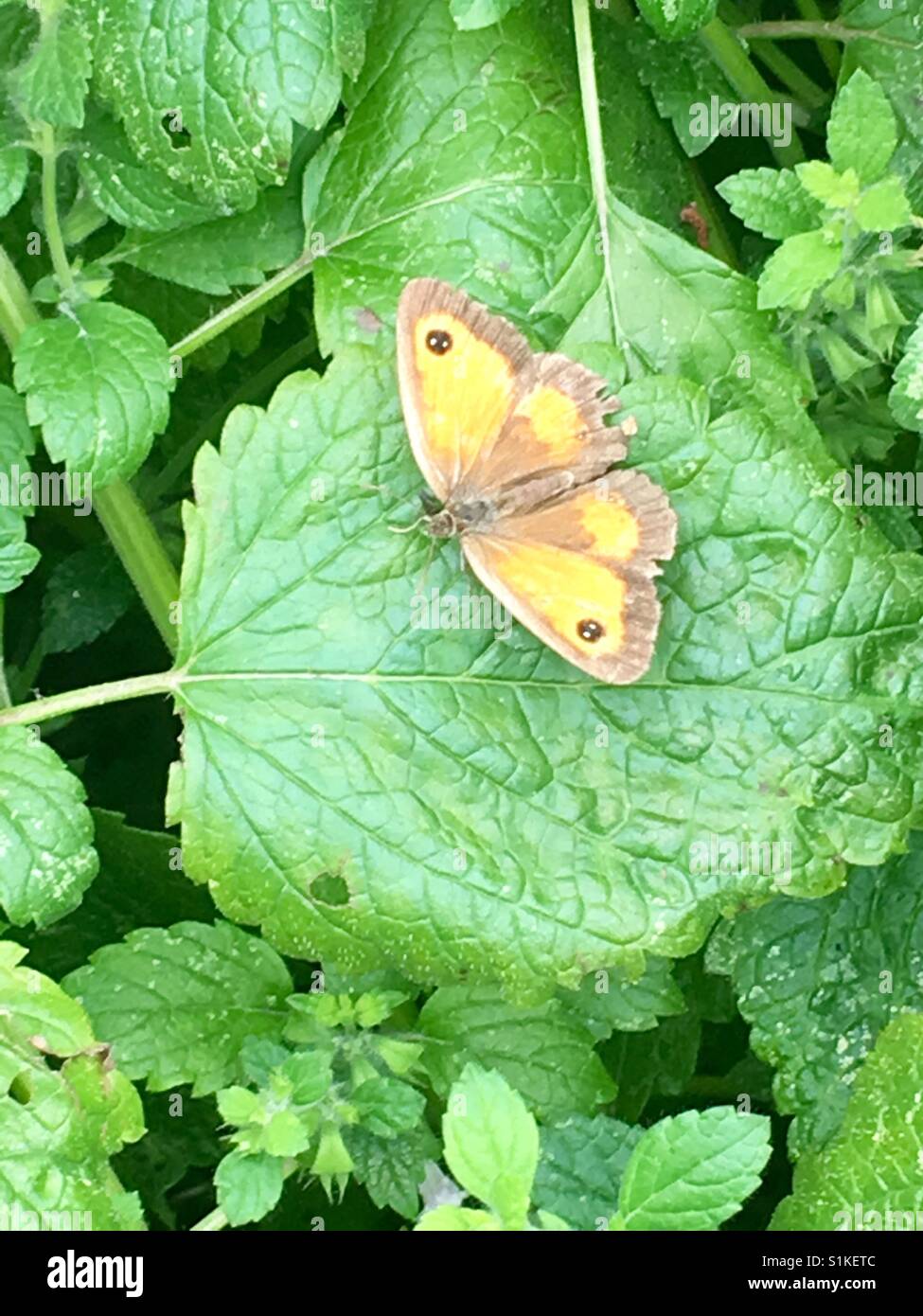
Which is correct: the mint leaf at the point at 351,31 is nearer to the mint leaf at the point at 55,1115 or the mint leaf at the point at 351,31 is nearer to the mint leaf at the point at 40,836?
the mint leaf at the point at 40,836

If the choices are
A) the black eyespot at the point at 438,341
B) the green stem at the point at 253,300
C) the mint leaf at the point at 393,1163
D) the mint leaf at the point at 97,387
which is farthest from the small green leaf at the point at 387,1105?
the green stem at the point at 253,300

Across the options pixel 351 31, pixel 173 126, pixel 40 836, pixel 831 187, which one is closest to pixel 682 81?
pixel 831 187

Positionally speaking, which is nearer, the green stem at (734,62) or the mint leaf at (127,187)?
the mint leaf at (127,187)

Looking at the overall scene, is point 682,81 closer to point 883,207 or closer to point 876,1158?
point 883,207

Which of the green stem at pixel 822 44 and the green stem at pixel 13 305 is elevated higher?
the green stem at pixel 822 44

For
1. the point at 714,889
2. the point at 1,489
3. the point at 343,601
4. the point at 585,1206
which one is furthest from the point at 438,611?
the point at 585,1206
